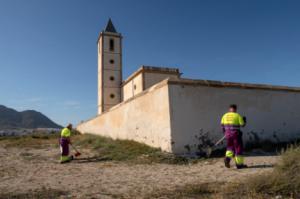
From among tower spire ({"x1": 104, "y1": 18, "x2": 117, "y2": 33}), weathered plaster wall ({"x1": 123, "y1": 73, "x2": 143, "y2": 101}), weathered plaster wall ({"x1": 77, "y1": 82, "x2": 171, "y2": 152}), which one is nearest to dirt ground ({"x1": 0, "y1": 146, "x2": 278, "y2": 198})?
weathered plaster wall ({"x1": 77, "y1": 82, "x2": 171, "y2": 152})

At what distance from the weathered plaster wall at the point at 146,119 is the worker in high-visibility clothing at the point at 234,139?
7.07ft

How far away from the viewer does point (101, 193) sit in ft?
13.4

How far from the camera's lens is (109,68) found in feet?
111

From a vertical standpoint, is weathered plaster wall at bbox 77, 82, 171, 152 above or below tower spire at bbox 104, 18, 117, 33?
below

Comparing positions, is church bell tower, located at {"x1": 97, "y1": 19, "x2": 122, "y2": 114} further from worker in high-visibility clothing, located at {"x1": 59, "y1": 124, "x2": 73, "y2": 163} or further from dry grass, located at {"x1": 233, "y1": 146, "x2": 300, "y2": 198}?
dry grass, located at {"x1": 233, "y1": 146, "x2": 300, "y2": 198}

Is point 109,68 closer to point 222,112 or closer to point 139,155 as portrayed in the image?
point 222,112

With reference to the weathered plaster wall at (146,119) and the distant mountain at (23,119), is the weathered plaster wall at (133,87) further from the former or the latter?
the distant mountain at (23,119)

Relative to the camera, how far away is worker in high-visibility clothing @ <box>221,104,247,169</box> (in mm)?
6074

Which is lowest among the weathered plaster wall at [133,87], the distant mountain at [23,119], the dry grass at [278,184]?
the dry grass at [278,184]

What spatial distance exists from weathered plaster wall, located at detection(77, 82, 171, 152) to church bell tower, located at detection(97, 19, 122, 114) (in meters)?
18.2

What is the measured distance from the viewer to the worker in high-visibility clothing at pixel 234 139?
6.07 metres

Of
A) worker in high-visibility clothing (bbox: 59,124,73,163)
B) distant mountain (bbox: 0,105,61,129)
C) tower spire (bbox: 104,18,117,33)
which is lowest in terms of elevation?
worker in high-visibility clothing (bbox: 59,124,73,163)

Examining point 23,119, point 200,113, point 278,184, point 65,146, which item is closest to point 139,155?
point 200,113

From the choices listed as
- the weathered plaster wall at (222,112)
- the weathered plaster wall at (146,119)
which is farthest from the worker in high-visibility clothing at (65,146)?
the weathered plaster wall at (222,112)
